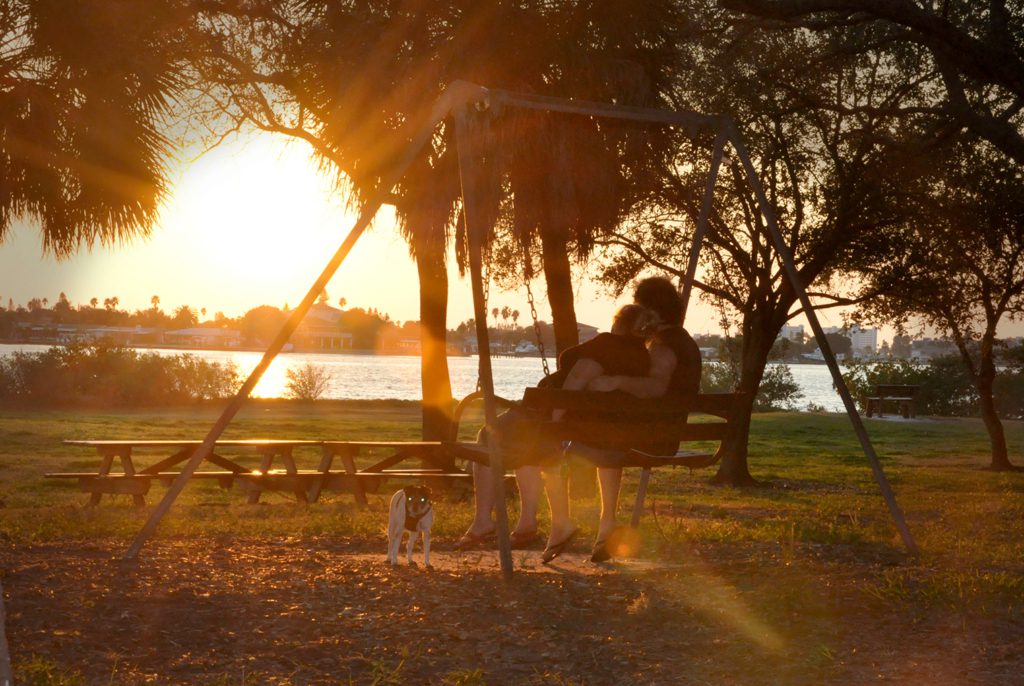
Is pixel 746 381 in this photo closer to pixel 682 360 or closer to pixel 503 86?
pixel 503 86

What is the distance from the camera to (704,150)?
1477cm

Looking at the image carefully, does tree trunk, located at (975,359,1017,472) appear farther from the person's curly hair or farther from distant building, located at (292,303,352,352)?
distant building, located at (292,303,352,352)

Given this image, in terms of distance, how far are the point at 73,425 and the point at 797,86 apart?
16.1 metres

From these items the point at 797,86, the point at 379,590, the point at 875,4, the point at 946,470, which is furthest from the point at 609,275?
the point at 379,590

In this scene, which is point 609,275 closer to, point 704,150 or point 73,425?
point 704,150

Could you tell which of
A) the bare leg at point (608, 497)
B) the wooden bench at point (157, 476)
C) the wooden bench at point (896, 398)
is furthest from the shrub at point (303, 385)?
the bare leg at point (608, 497)

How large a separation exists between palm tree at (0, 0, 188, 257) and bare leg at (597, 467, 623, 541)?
5.00 metres

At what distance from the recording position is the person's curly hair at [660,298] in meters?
7.00

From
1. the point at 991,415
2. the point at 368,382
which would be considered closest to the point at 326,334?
the point at 368,382

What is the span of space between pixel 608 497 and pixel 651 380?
0.80 meters

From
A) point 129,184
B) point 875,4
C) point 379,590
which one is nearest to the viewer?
point 379,590

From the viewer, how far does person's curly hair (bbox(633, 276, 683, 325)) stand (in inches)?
276

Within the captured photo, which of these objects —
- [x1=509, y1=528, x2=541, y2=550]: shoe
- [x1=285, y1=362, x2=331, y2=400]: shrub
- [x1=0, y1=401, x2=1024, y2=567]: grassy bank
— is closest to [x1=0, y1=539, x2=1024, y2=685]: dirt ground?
[x1=509, y1=528, x2=541, y2=550]: shoe

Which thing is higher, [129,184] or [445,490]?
[129,184]
